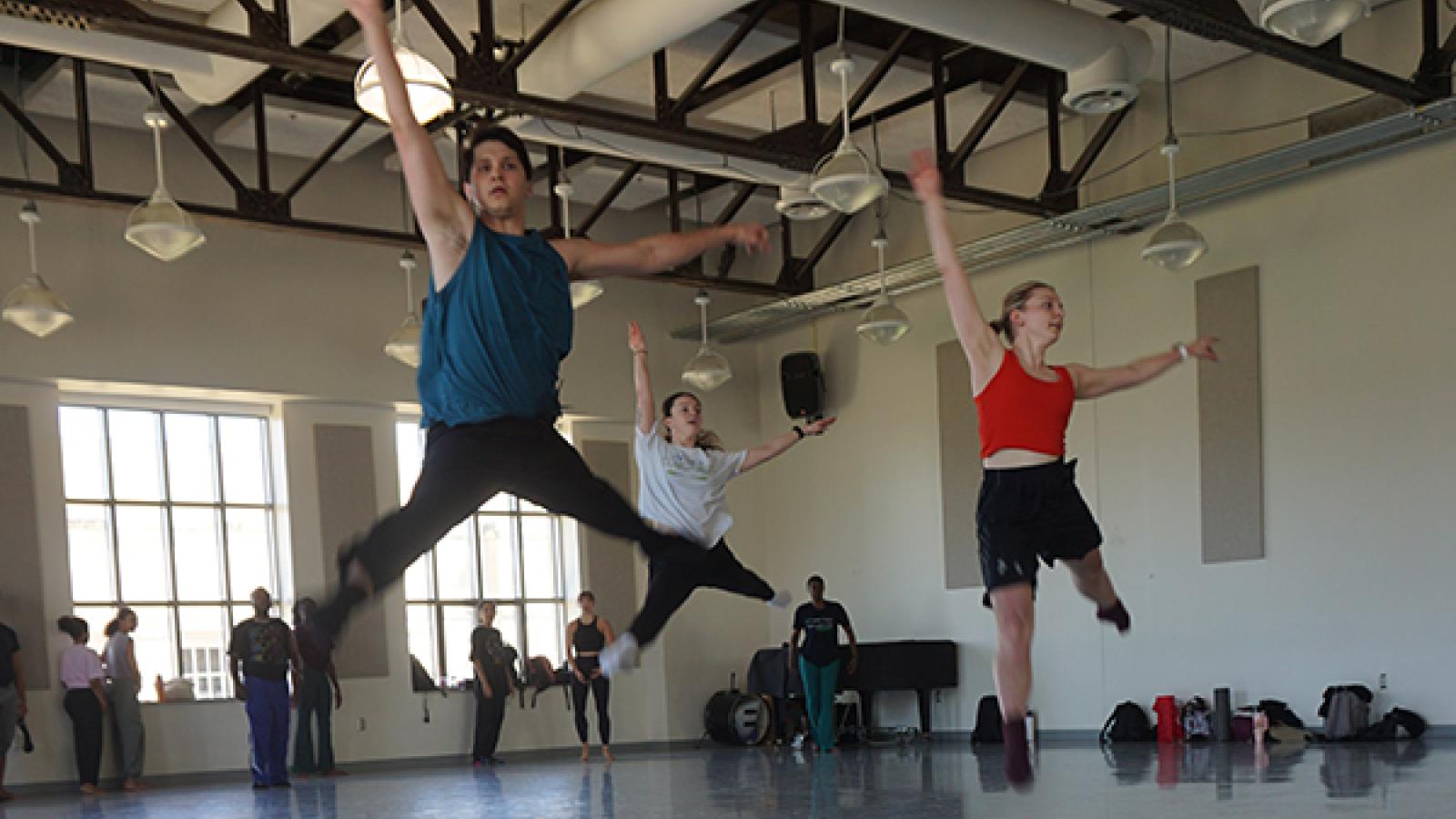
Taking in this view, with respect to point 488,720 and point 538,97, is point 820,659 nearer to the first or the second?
point 488,720

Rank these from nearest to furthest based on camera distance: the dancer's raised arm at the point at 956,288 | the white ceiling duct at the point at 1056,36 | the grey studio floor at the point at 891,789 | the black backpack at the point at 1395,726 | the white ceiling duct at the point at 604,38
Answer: the dancer's raised arm at the point at 956,288
the grey studio floor at the point at 891,789
the white ceiling duct at the point at 1056,36
the white ceiling duct at the point at 604,38
the black backpack at the point at 1395,726

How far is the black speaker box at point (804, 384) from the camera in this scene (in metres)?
16.7

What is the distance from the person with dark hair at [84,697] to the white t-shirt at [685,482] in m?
8.05

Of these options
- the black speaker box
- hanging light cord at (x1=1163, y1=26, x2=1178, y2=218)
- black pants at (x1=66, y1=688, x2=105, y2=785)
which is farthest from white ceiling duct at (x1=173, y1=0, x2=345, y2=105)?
the black speaker box

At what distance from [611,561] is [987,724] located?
4482 millimetres


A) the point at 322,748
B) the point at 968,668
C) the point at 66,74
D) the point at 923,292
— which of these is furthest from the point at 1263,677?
the point at 66,74

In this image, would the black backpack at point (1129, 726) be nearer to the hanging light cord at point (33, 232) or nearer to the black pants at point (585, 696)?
the black pants at point (585, 696)

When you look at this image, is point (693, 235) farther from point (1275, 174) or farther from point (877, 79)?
point (1275, 174)

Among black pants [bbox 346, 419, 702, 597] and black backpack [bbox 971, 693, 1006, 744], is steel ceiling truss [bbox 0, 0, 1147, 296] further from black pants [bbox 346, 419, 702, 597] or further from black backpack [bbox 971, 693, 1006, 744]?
black pants [bbox 346, 419, 702, 597]

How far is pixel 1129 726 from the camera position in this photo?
13242 mm

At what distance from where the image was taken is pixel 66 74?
479 inches

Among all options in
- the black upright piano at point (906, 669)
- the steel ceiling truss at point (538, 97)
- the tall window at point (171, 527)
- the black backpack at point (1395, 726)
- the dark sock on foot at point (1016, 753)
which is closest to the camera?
the dark sock on foot at point (1016, 753)

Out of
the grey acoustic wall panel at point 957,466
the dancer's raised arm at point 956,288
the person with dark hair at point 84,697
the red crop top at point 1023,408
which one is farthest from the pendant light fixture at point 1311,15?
the person with dark hair at point 84,697

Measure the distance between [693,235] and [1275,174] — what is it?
951cm
